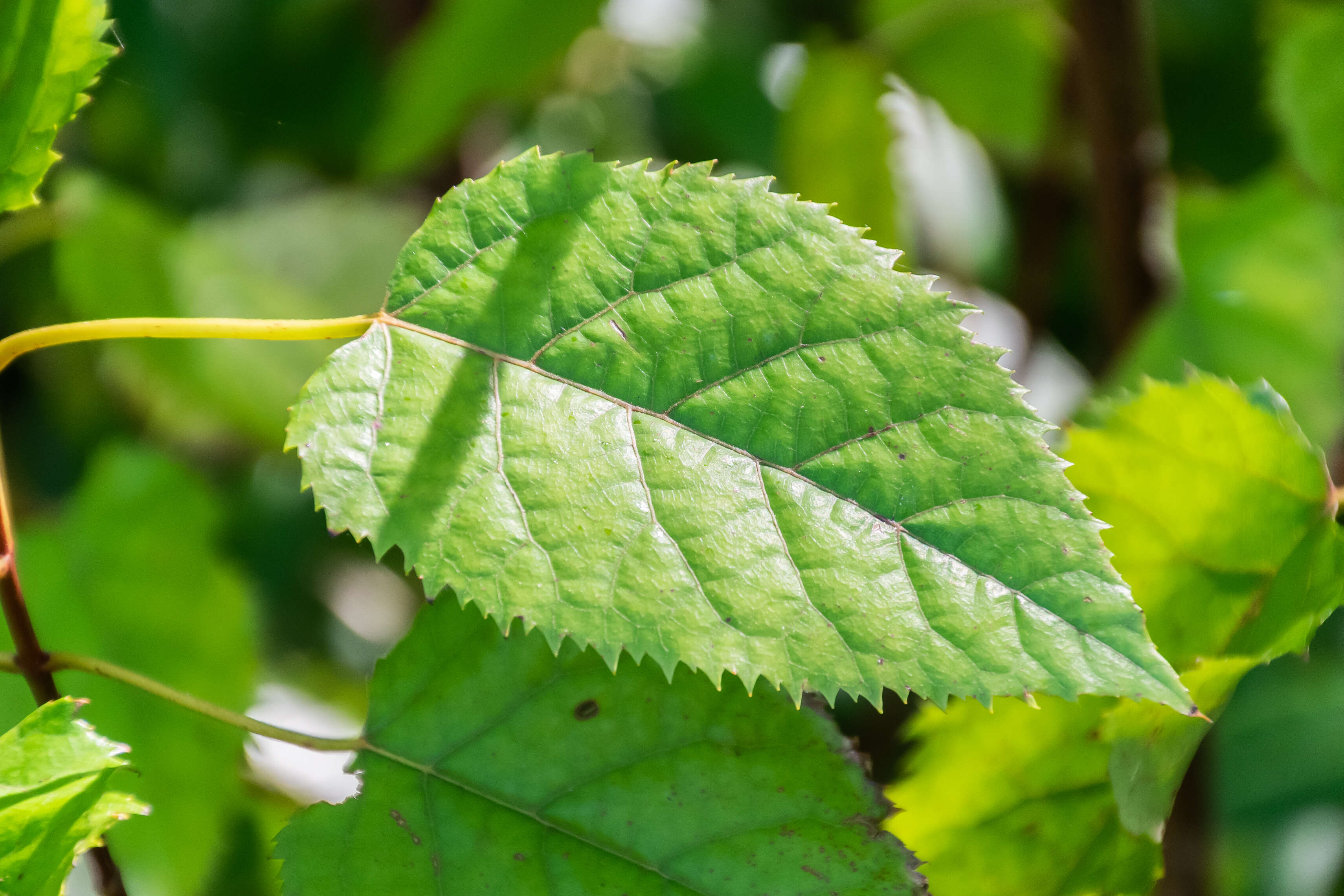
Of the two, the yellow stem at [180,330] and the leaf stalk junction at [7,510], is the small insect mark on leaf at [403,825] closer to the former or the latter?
the leaf stalk junction at [7,510]

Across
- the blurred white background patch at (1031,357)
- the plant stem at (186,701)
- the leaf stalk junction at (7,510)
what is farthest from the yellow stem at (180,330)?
the blurred white background patch at (1031,357)

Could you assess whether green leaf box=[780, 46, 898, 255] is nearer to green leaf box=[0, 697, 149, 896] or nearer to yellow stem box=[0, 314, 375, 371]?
yellow stem box=[0, 314, 375, 371]

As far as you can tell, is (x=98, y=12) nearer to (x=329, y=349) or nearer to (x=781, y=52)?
(x=329, y=349)

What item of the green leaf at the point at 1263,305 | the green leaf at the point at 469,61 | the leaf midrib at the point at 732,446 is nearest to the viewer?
the leaf midrib at the point at 732,446

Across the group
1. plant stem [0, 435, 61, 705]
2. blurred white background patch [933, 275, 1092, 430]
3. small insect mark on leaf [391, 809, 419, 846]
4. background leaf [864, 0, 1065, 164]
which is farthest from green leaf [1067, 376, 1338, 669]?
background leaf [864, 0, 1065, 164]

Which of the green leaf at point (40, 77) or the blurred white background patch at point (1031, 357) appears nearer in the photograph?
the green leaf at point (40, 77)

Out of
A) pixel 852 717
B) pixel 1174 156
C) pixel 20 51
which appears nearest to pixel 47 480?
pixel 852 717

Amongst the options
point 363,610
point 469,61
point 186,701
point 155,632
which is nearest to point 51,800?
point 186,701
